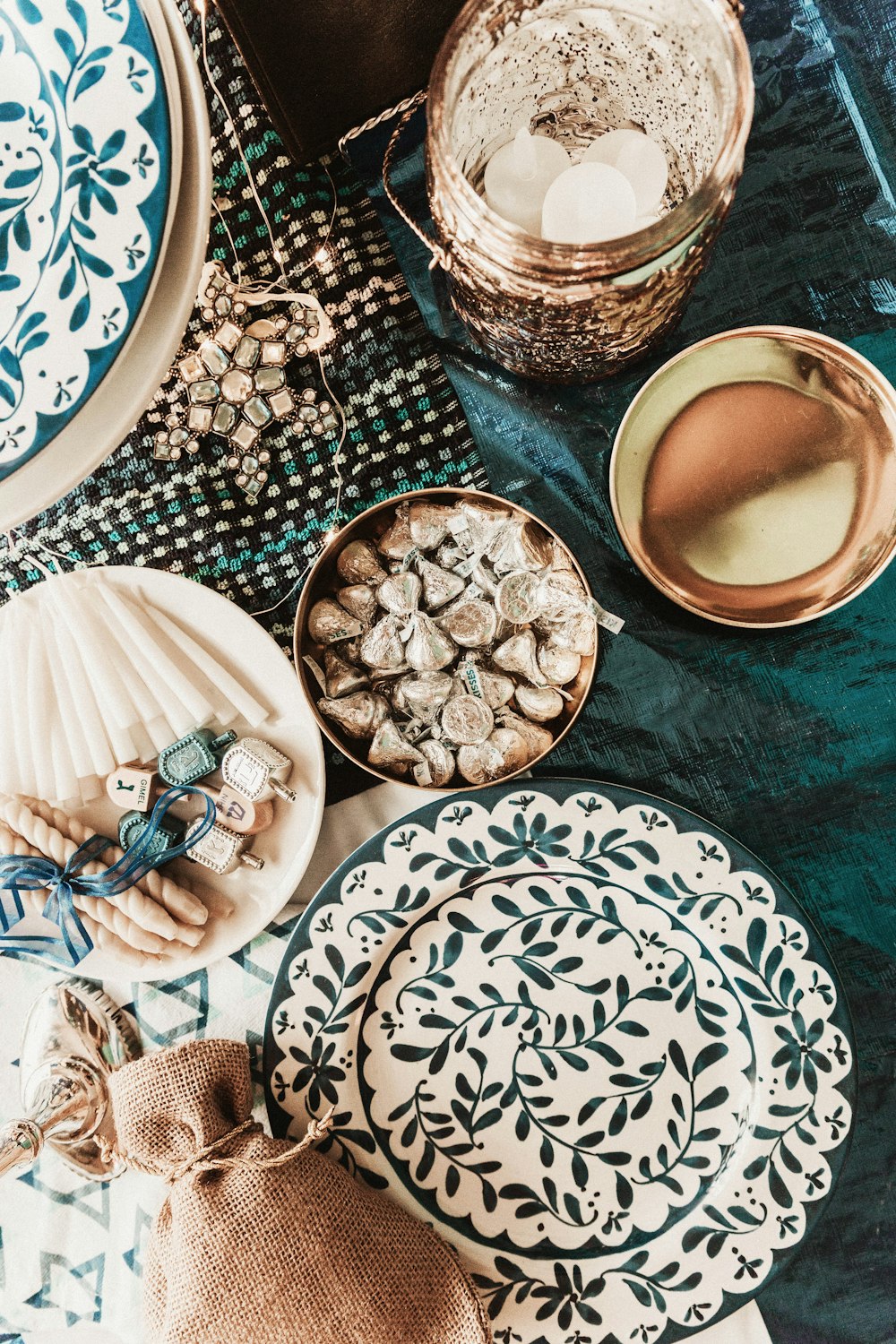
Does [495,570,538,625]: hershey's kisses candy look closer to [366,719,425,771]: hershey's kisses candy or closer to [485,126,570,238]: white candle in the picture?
[366,719,425,771]: hershey's kisses candy

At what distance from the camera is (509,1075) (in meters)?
0.69

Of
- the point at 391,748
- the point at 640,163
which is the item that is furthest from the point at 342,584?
the point at 640,163

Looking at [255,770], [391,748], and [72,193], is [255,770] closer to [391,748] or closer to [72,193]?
[391,748]

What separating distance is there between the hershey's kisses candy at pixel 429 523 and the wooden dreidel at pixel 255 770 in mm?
192

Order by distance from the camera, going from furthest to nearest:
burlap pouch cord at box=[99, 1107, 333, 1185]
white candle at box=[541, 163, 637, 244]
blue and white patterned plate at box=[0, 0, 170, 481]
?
burlap pouch cord at box=[99, 1107, 333, 1185], white candle at box=[541, 163, 637, 244], blue and white patterned plate at box=[0, 0, 170, 481]

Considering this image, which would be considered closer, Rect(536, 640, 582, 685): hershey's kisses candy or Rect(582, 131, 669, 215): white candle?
Rect(582, 131, 669, 215): white candle

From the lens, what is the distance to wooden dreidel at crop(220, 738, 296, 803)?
0.64 meters

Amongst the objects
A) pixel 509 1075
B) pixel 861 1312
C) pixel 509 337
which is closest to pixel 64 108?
pixel 509 337

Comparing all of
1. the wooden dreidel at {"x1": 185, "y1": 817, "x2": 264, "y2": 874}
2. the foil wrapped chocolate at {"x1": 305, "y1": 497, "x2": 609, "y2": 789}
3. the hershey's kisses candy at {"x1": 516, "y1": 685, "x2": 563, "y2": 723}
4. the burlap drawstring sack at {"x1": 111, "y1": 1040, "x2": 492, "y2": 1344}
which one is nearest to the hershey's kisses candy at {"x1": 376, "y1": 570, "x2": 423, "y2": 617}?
the foil wrapped chocolate at {"x1": 305, "y1": 497, "x2": 609, "y2": 789}

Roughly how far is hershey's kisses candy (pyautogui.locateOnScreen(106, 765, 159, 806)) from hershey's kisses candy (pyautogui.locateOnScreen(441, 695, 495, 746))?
23cm

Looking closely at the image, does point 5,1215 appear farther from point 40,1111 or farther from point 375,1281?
point 375,1281

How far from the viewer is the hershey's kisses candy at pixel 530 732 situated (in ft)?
2.13

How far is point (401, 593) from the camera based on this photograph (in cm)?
64

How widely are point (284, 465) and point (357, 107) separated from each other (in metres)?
0.26
